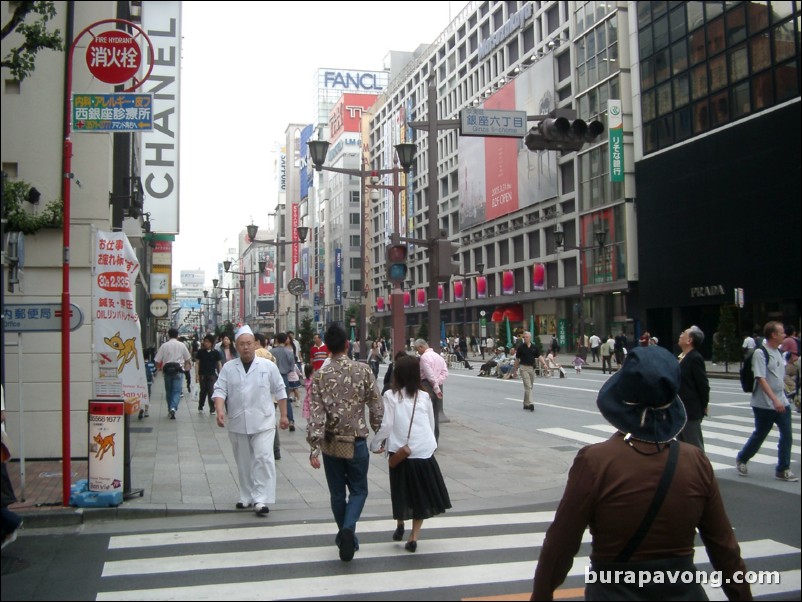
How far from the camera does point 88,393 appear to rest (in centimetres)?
1166

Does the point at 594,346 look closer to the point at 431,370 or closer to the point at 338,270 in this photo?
the point at 431,370

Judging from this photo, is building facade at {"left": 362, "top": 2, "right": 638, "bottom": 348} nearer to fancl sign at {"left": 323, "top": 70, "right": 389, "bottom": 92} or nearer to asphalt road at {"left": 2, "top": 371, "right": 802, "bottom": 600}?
asphalt road at {"left": 2, "top": 371, "right": 802, "bottom": 600}

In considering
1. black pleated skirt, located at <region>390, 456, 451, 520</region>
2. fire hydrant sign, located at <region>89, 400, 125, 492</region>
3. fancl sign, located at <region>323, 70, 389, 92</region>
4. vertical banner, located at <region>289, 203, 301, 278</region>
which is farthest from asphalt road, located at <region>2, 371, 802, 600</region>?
fancl sign, located at <region>323, 70, 389, 92</region>

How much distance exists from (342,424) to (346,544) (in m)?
0.98

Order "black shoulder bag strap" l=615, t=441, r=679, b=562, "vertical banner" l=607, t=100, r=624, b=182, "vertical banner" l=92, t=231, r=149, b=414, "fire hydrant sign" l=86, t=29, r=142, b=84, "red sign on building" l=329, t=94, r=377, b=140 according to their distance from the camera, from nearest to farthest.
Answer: "black shoulder bag strap" l=615, t=441, r=679, b=562, "vertical banner" l=92, t=231, r=149, b=414, "fire hydrant sign" l=86, t=29, r=142, b=84, "vertical banner" l=607, t=100, r=624, b=182, "red sign on building" l=329, t=94, r=377, b=140

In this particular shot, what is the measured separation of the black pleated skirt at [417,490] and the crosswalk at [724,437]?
437 cm

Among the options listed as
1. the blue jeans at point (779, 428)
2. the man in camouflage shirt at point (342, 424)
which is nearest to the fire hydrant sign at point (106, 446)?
the man in camouflage shirt at point (342, 424)

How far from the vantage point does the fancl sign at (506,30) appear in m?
61.3

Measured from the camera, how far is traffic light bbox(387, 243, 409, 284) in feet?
48.0

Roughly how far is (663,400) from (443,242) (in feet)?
40.5

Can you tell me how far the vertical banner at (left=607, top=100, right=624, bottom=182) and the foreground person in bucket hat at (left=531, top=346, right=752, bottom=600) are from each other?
157 feet

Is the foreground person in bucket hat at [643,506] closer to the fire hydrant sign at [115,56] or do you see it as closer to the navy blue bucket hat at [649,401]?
the navy blue bucket hat at [649,401]

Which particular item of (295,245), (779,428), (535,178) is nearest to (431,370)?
(779,428)

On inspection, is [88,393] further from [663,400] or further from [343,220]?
[343,220]
